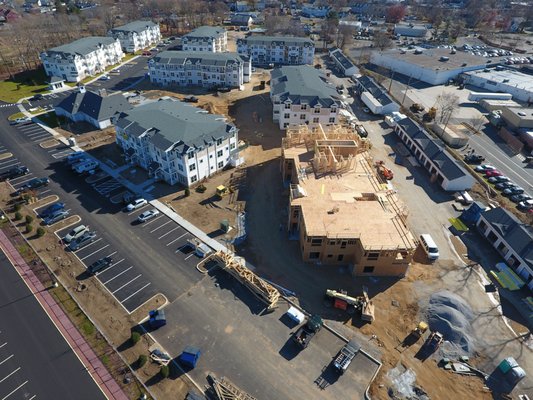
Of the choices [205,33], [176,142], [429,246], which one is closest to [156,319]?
[176,142]

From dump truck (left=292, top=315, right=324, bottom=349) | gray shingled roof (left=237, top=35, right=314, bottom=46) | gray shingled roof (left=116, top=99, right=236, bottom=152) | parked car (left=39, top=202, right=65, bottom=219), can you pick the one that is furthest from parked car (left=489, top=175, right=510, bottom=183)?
gray shingled roof (left=237, top=35, right=314, bottom=46)

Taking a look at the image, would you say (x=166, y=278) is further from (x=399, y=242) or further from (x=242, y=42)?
(x=242, y=42)

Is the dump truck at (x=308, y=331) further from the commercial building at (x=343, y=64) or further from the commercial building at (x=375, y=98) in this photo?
the commercial building at (x=343, y=64)

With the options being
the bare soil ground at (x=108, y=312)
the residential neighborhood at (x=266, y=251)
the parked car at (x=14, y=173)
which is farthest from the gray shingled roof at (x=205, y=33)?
the bare soil ground at (x=108, y=312)

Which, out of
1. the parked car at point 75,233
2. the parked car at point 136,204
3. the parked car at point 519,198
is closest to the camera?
the parked car at point 75,233

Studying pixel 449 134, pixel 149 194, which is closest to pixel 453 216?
pixel 449 134

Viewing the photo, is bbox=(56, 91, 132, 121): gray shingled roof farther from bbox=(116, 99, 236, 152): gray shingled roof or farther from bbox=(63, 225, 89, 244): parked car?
bbox=(63, 225, 89, 244): parked car
